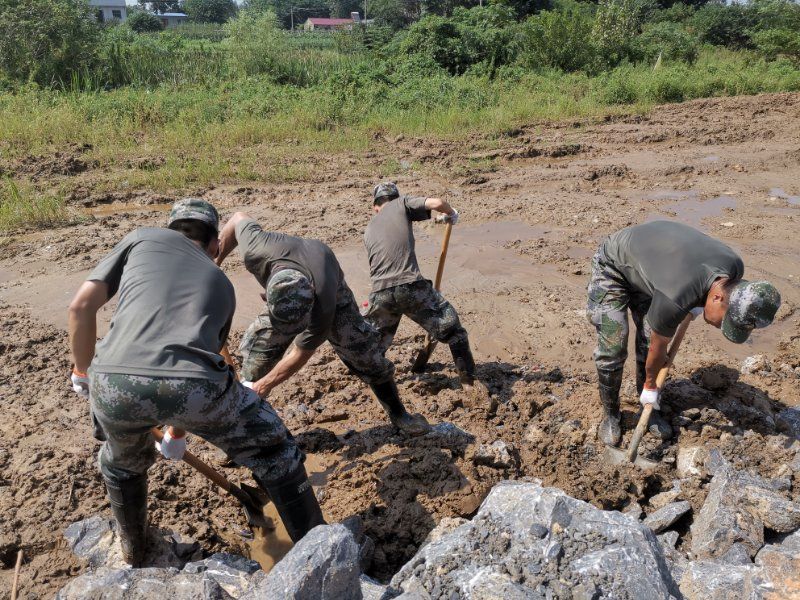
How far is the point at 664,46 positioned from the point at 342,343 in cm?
1918

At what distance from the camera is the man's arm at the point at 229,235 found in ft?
12.5

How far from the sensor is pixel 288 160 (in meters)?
10.1

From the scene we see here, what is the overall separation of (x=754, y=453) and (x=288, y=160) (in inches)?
314

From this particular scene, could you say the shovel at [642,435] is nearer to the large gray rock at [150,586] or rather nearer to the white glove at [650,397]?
the white glove at [650,397]

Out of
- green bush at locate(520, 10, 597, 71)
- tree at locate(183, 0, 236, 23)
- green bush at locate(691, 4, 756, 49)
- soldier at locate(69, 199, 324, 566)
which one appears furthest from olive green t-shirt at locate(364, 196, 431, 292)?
tree at locate(183, 0, 236, 23)

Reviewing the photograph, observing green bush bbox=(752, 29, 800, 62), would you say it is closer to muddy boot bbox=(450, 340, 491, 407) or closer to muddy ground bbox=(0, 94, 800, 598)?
muddy ground bbox=(0, 94, 800, 598)

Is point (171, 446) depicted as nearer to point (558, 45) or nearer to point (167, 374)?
point (167, 374)

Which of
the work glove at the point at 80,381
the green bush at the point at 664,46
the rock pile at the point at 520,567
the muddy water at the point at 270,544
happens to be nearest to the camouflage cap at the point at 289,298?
the work glove at the point at 80,381

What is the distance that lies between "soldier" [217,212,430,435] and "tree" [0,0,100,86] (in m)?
11.8

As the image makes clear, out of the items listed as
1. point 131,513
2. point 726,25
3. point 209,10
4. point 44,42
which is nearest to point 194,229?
point 131,513

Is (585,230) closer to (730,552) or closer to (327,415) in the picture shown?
(327,415)

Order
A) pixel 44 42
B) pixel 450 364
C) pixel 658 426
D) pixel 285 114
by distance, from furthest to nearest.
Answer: pixel 44 42 → pixel 285 114 → pixel 450 364 → pixel 658 426

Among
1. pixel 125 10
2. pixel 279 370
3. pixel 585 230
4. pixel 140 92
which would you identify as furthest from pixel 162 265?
pixel 125 10

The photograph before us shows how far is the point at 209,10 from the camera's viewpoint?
64.2m
